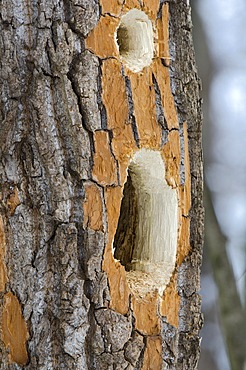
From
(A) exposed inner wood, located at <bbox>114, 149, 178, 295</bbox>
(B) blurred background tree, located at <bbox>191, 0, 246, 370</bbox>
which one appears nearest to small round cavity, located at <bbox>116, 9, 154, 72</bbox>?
(A) exposed inner wood, located at <bbox>114, 149, 178, 295</bbox>

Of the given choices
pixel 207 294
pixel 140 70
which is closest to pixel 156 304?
pixel 140 70

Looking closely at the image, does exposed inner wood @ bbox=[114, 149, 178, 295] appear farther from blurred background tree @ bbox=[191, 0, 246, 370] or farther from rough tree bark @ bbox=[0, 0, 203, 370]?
blurred background tree @ bbox=[191, 0, 246, 370]

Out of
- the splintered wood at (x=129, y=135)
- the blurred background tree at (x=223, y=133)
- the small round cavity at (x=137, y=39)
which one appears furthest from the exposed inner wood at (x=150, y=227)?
the blurred background tree at (x=223, y=133)

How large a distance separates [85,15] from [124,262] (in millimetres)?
422

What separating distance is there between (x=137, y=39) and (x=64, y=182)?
0.26m

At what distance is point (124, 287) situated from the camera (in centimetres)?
111

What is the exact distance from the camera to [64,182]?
3.56 feet

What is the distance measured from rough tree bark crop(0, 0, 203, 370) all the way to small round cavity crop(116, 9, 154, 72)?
0.02 meters

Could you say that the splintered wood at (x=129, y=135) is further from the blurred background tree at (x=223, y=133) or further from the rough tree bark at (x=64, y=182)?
the blurred background tree at (x=223, y=133)

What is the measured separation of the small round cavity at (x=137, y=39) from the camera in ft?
3.72

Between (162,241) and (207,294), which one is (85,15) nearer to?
(162,241)

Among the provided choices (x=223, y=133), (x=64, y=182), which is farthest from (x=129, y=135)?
(x=223, y=133)

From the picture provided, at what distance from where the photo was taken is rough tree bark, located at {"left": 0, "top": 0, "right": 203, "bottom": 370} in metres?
1.08

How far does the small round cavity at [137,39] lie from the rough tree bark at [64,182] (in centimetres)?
2
